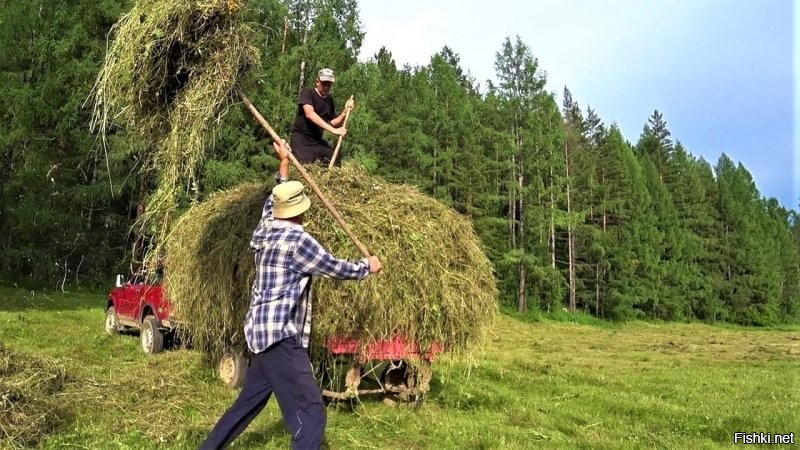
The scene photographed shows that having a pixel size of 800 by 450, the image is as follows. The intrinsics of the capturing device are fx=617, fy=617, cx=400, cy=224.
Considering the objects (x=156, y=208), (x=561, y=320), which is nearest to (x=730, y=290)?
(x=561, y=320)

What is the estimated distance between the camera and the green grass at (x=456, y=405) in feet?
17.7

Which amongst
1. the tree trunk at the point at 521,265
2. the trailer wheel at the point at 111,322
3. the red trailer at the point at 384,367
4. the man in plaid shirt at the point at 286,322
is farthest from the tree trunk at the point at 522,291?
the man in plaid shirt at the point at 286,322

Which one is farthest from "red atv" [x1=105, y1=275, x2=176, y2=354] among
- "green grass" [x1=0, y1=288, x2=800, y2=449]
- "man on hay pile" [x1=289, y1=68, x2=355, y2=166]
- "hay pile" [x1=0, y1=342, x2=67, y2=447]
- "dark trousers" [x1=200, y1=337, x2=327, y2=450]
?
"dark trousers" [x1=200, y1=337, x2=327, y2=450]

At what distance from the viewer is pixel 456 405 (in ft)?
23.3

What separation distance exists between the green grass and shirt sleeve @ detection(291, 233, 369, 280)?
1.84m

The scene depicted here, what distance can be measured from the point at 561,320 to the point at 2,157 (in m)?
26.8

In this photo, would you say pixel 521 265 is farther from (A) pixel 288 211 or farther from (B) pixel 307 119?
(A) pixel 288 211

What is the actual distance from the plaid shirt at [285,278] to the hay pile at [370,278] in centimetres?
149

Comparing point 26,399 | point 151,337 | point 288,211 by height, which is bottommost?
point 26,399

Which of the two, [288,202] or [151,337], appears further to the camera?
[151,337]

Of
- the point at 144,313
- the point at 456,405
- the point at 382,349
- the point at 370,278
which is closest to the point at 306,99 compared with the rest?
the point at 370,278

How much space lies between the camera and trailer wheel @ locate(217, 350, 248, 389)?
6.93 m

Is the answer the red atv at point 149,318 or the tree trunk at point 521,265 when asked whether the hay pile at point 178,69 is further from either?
the tree trunk at point 521,265

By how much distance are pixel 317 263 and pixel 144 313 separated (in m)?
7.24
